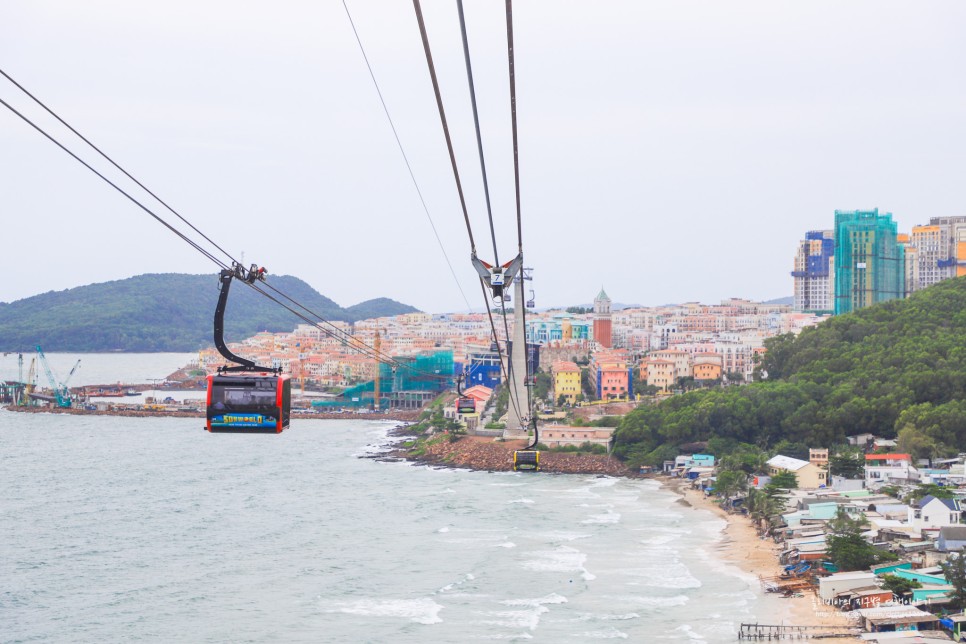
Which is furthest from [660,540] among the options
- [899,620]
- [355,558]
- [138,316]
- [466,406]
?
[138,316]

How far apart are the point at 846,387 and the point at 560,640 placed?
1953cm

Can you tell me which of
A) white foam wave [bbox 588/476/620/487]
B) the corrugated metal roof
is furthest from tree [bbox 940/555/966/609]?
white foam wave [bbox 588/476/620/487]

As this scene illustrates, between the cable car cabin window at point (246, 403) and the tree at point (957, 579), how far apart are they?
9747 mm

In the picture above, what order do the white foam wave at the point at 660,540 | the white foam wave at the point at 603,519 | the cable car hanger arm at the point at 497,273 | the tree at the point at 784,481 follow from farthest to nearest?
the tree at the point at 784,481, the white foam wave at the point at 603,519, the white foam wave at the point at 660,540, the cable car hanger arm at the point at 497,273

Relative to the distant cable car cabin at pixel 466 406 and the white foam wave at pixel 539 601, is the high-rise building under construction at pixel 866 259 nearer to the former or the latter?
the distant cable car cabin at pixel 466 406

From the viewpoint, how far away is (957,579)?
14789mm

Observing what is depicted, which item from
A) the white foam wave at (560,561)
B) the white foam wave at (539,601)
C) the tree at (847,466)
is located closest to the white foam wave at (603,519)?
the white foam wave at (560,561)

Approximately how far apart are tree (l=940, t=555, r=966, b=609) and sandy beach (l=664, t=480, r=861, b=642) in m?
1.28

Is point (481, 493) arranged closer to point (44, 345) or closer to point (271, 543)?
point (271, 543)

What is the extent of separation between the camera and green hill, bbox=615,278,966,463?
31.1m

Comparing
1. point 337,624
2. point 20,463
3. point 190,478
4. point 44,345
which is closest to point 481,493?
point 190,478

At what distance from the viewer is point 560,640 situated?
15383 millimetres

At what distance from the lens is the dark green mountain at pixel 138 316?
11875cm

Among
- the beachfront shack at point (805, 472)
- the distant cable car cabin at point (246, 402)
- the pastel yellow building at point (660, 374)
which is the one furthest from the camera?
the pastel yellow building at point (660, 374)
